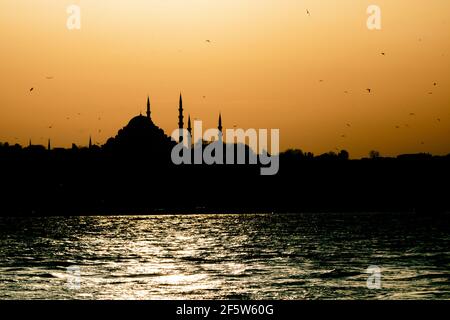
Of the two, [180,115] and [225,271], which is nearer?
[225,271]

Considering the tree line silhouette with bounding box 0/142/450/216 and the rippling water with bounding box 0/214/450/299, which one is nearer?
the rippling water with bounding box 0/214/450/299

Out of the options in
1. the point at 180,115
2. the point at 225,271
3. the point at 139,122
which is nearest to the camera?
the point at 225,271

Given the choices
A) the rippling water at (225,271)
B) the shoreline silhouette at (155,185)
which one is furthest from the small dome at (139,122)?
the rippling water at (225,271)

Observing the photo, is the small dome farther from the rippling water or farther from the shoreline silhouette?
the rippling water

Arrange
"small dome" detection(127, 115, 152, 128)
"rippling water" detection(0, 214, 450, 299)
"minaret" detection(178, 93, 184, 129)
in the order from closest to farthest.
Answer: "rippling water" detection(0, 214, 450, 299) < "minaret" detection(178, 93, 184, 129) < "small dome" detection(127, 115, 152, 128)

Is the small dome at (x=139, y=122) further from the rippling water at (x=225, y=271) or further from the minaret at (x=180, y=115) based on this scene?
the rippling water at (x=225, y=271)

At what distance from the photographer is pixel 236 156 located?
136 metres

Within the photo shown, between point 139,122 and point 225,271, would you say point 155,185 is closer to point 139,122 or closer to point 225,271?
point 139,122

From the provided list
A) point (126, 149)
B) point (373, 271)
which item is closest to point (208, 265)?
point (373, 271)

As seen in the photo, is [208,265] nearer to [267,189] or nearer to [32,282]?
[32,282]

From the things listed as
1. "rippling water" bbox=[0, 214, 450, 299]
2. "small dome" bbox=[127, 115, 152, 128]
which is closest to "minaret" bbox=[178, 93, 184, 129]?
"small dome" bbox=[127, 115, 152, 128]

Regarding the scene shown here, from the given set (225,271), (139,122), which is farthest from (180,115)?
(225,271)
